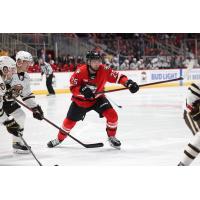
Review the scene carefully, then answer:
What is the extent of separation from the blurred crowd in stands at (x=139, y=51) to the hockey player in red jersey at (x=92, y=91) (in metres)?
0.54

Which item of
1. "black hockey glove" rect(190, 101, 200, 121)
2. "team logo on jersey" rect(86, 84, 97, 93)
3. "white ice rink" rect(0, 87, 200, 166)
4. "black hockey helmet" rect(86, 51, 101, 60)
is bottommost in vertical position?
"white ice rink" rect(0, 87, 200, 166)

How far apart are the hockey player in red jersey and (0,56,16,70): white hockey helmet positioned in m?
0.42

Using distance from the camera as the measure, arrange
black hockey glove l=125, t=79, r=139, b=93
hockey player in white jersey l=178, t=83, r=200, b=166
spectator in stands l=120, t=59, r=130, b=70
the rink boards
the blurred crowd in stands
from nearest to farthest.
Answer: hockey player in white jersey l=178, t=83, r=200, b=166 < the rink boards < black hockey glove l=125, t=79, r=139, b=93 < the blurred crowd in stands < spectator in stands l=120, t=59, r=130, b=70

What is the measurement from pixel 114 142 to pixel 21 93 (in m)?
0.70

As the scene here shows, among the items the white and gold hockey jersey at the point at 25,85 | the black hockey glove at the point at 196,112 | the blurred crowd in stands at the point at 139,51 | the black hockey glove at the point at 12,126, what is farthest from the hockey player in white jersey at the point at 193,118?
the blurred crowd in stands at the point at 139,51

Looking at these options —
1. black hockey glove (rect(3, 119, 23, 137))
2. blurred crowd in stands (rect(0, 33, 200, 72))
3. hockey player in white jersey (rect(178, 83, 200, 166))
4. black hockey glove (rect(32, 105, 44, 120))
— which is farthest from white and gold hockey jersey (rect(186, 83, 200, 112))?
blurred crowd in stands (rect(0, 33, 200, 72))

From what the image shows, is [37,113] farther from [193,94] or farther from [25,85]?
[193,94]

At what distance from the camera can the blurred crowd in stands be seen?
4.39m

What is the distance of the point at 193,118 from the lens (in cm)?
284

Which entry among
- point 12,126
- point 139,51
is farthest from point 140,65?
point 12,126

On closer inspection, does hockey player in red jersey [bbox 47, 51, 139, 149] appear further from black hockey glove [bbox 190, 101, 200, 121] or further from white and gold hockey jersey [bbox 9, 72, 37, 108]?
black hockey glove [bbox 190, 101, 200, 121]

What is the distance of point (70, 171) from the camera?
3.08m

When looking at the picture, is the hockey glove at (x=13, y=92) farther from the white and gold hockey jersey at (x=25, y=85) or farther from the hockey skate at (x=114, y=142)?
the hockey skate at (x=114, y=142)

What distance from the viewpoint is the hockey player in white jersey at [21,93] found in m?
3.40
